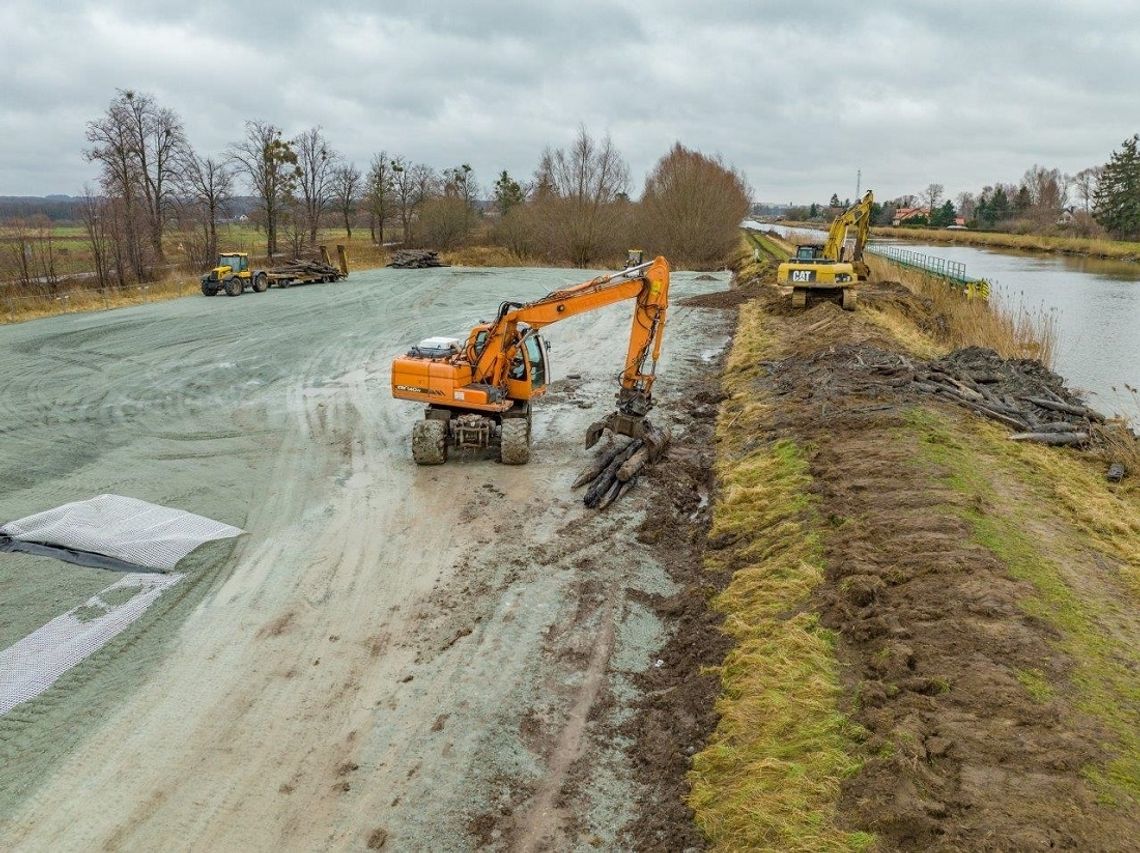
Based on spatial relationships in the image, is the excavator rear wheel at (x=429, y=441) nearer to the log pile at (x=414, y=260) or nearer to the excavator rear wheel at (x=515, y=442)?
the excavator rear wheel at (x=515, y=442)

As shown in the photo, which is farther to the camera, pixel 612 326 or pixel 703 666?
pixel 612 326

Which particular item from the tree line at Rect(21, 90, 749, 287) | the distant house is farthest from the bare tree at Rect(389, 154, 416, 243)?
the distant house

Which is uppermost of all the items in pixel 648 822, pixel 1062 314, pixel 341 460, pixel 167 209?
pixel 167 209

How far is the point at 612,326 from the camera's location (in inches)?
1082

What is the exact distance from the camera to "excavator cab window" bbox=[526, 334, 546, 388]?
13.1m

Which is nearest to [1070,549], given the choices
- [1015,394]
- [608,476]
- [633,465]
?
[633,465]

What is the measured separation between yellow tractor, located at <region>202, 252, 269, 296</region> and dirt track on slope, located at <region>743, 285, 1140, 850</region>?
32.2 meters

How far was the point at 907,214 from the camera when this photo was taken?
13612 centimetres

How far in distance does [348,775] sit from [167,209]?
4774cm

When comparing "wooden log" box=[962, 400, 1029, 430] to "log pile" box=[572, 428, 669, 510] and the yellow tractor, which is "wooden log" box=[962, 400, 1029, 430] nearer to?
"log pile" box=[572, 428, 669, 510]

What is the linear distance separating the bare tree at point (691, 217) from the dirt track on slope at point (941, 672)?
Answer: 42.5m

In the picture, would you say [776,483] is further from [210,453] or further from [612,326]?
[612,326]

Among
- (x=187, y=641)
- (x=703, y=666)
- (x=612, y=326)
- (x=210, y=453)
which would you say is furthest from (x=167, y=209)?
(x=703, y=666)

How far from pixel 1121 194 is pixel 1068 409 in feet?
226
